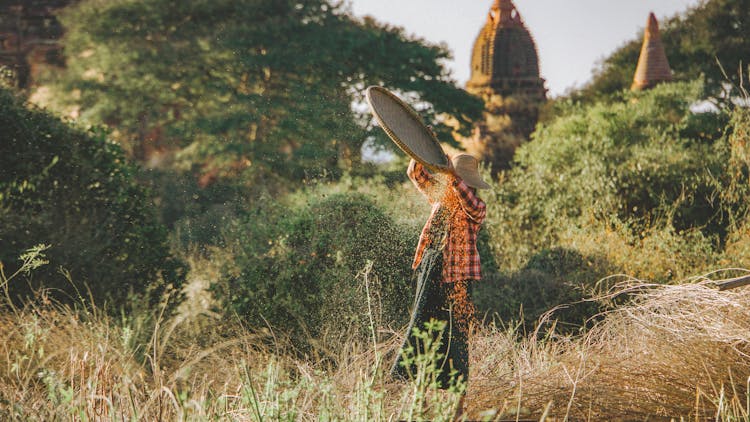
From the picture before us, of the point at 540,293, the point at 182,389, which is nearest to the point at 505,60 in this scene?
the point at 540,293

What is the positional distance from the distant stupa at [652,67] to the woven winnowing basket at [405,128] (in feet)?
45.9

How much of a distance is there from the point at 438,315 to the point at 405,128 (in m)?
1.13

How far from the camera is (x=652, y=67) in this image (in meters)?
16.4

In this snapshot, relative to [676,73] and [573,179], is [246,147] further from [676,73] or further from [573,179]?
[676,73]

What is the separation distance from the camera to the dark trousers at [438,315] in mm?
3783

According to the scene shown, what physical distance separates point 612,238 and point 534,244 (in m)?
2.15

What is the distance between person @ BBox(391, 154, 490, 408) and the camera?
150 inches

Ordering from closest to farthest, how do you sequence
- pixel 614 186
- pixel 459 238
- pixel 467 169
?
pixel 459 238 → pixel 467 169 → pixel 614 186

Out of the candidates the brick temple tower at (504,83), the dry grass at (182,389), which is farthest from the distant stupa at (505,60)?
the dry grass at (182,389)

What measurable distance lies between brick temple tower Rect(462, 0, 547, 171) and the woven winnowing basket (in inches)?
592

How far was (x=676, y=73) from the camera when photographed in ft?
61.9

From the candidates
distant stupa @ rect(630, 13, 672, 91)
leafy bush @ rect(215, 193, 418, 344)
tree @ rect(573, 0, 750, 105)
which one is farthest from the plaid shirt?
tree @ rect(573, 0, 750, 105)

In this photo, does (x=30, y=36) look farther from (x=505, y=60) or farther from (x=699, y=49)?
(x=699, y=49)

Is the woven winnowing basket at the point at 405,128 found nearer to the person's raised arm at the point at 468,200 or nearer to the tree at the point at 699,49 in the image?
the person's raised arm at the point at 468,200
